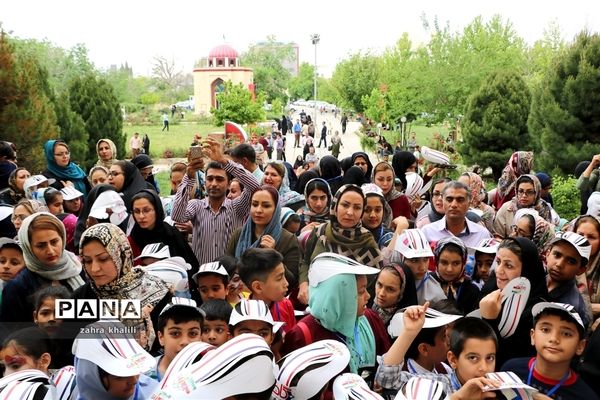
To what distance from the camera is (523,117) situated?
703 inches

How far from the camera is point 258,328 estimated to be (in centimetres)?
312

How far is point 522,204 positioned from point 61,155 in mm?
5232

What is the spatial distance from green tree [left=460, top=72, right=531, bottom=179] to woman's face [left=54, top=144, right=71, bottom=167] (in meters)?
12.9

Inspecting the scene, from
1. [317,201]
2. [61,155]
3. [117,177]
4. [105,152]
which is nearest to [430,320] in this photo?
[317,201]

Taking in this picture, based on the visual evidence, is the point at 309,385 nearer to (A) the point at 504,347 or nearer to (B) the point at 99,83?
(A) the point at 504,347

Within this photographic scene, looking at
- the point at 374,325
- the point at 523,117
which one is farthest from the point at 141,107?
the point at 374,325

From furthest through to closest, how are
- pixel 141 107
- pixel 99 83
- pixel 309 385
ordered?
1. pixel 141 107
2. pixel 99 83
3. pixel 309 385

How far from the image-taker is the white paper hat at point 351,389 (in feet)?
7.43

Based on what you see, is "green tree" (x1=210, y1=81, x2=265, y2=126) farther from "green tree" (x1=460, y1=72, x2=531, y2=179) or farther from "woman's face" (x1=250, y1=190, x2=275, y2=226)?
"woman's face" (x1=250, y1=190, x2=275, y2=226)

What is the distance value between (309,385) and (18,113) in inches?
435

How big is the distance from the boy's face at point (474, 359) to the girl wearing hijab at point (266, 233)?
1973 mm

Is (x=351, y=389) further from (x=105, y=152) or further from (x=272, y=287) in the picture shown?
(x=105, y=152)

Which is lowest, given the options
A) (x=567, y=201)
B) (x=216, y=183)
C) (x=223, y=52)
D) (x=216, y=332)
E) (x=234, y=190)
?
(x=567, y=201)

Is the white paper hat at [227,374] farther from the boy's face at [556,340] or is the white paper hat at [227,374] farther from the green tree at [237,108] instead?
the green tree at [237,108]
